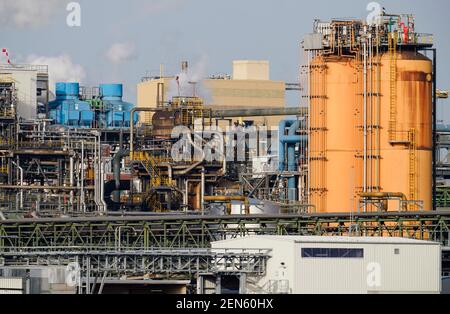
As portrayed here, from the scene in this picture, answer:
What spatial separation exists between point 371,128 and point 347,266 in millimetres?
16399

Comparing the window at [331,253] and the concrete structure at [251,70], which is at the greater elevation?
the concrete structure at [251,70]

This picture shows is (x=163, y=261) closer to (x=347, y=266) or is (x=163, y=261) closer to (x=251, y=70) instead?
(x=347, y=266)

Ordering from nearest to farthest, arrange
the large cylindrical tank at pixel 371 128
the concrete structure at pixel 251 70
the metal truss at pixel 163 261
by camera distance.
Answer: the metal truss at pixel 163 261
the large cylindrical tank at pixel 371 128
the concrete structure at pixel 251 70

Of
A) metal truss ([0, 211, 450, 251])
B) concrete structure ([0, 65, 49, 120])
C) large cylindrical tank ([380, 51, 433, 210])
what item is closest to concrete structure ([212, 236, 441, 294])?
metal truss ([0, 211, 450, 251])

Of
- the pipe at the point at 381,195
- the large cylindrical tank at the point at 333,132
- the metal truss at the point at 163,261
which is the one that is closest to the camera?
the metal truss at the point at 163,261

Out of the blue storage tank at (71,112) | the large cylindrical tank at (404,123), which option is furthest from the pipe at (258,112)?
the large cylindrical tank at (404,123)

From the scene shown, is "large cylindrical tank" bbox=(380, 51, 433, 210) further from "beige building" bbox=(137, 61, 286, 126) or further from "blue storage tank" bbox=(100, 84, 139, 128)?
"beige building" bbox=(137, 61, 286, 126)

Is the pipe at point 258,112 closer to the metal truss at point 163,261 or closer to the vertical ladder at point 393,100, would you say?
the vertical ladder at point 393,100

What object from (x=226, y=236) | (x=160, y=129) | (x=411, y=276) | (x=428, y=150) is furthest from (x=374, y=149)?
(x=160, y=129)

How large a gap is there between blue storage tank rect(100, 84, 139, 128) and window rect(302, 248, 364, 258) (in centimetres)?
5287

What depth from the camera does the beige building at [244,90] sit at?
147 metres

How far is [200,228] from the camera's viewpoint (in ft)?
229

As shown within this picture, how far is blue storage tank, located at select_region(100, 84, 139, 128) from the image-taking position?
360ft

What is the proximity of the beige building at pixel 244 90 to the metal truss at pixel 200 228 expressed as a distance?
72.6 metres
